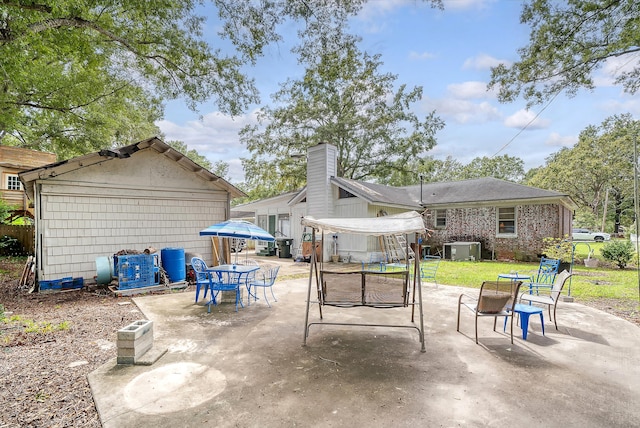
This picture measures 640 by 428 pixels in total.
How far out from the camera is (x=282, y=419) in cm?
268

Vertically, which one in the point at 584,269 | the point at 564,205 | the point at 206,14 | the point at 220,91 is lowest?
the point at 584,269

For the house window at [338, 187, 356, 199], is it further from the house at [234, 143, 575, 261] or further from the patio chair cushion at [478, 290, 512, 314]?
the patio chair cushion at [478, 290, 512, 314]

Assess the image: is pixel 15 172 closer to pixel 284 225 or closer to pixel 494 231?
pixel 284 225

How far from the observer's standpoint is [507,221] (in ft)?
50.0

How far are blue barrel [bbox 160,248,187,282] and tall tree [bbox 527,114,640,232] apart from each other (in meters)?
33.8

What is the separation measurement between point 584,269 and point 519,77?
25.4 feet

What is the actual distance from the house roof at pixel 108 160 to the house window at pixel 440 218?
11.8 meters

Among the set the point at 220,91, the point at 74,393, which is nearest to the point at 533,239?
the point at 220,91

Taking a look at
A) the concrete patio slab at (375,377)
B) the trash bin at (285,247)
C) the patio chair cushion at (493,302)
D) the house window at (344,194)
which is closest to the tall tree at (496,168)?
the house window at (344,194)

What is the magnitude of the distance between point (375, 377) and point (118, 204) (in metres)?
8.56

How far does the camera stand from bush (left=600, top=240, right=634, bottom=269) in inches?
457

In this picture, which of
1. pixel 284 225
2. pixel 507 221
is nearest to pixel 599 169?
pixel 507 221

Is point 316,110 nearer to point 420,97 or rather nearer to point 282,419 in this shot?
point 420,97

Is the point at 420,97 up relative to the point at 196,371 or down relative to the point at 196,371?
up
